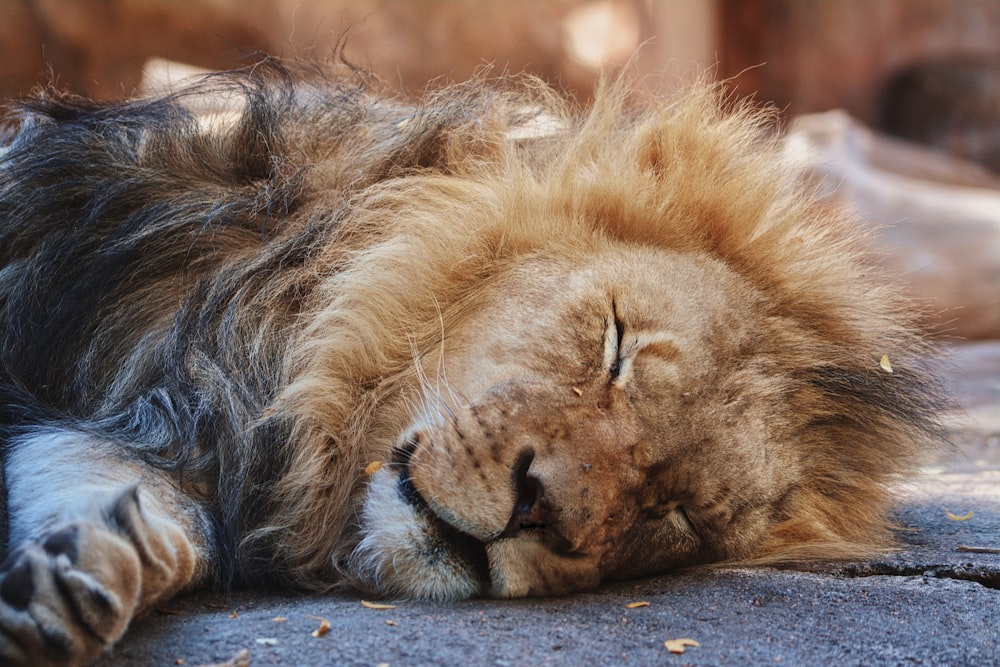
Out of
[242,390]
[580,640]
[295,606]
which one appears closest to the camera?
[580,640]

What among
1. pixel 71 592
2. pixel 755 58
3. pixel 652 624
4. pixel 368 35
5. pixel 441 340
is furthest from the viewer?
pixel 755 58

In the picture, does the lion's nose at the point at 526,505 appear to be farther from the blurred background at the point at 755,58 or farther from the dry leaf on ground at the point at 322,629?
the blurred background at the point at 755,58

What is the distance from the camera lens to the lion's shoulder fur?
88.5 inches

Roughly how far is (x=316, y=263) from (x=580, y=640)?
1.08 metres

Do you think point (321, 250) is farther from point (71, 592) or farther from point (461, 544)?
point (71, 592)

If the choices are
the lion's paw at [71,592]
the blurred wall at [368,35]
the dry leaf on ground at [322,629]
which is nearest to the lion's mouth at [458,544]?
the dry leaf on ground at [322,629]

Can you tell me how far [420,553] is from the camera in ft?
6.63

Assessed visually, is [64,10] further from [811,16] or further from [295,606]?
[811,16]

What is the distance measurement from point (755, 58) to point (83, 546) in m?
9.61

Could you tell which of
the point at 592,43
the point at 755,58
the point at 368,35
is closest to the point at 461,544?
the point at 368,35

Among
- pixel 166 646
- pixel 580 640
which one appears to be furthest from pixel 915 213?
pixel 166 646

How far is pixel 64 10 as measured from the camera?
6145 millimetres

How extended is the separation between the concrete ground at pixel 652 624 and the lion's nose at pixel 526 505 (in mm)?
159

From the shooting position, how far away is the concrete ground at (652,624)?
168 centimetres
